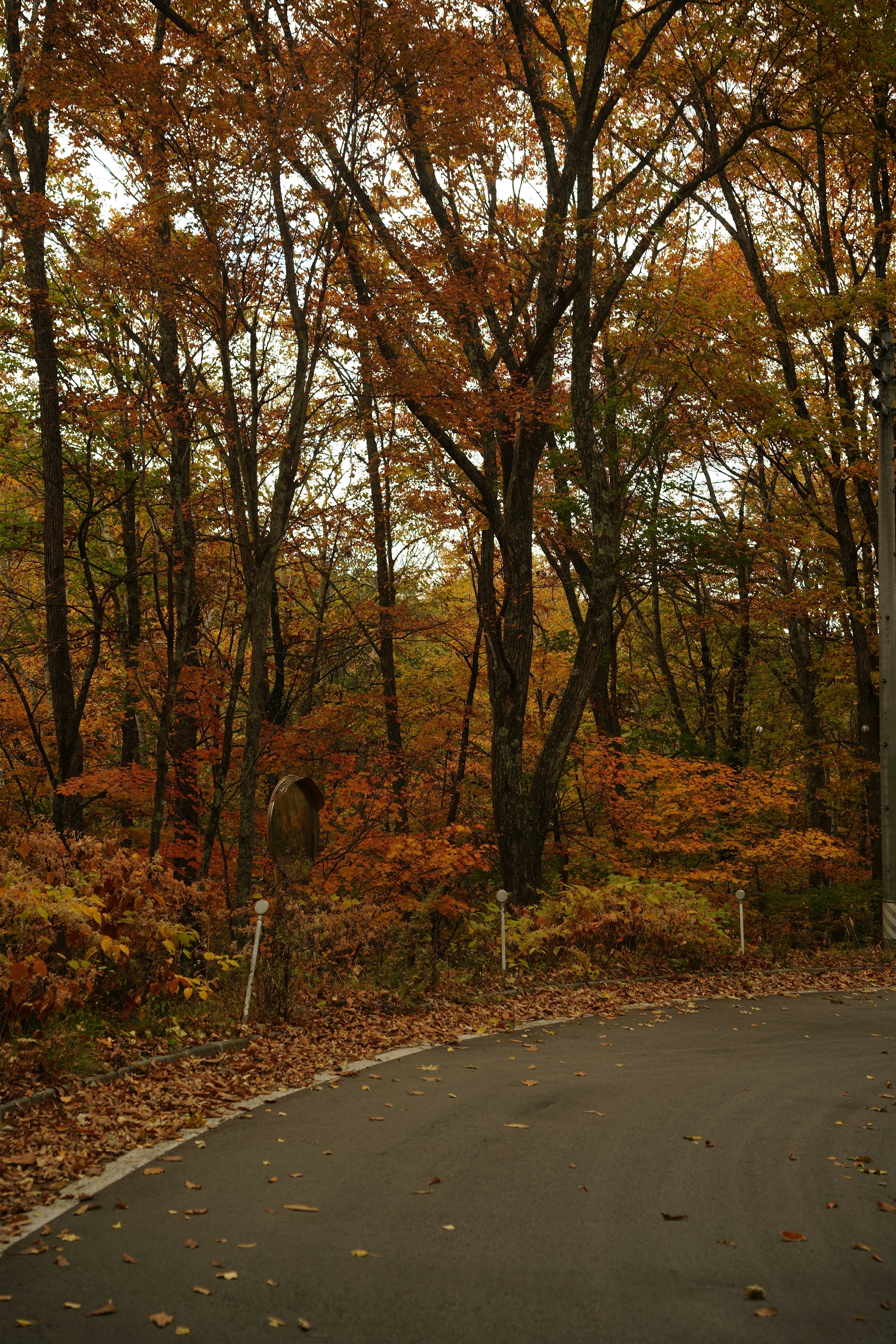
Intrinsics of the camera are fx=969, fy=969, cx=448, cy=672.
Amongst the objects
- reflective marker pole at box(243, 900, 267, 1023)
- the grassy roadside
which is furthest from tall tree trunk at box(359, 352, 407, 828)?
reflective marker pole at box(243, 900, 267, 1023)

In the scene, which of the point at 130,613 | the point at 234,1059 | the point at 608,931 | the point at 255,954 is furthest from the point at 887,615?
the point at 234,1059

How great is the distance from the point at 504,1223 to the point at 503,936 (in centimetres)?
779

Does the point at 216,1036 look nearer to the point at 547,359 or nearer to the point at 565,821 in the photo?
the point at 547,359

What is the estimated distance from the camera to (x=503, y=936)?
40.8ft

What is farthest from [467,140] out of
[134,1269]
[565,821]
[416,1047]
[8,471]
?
[565,821]

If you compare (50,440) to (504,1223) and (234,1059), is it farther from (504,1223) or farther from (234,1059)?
(504,1223)

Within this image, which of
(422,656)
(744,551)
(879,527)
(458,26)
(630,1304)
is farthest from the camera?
(422,656)

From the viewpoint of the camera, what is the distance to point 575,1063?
8.50m

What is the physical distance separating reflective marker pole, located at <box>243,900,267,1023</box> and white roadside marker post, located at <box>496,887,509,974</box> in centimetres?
346

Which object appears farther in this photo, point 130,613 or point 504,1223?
point 130,613

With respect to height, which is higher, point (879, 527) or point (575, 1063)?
point (879, 527)

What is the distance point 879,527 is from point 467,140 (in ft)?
32.8

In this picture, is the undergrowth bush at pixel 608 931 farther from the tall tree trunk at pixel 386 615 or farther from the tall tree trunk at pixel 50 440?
the tall tree trunk at pixel 50 440

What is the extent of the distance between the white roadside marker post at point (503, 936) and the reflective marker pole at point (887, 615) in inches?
313
